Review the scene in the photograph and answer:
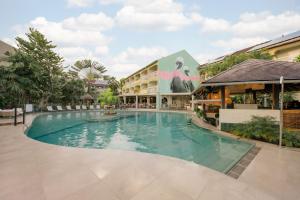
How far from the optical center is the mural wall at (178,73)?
30903 millimetres

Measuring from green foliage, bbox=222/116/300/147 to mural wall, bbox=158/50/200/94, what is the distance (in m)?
23.1

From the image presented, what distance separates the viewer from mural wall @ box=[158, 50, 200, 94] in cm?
3090

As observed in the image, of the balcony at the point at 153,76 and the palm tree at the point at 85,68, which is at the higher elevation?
the palm tree at the point at 85,68

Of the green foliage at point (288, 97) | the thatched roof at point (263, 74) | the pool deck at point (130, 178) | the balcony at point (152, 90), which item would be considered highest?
the balcony at point (152, 90)

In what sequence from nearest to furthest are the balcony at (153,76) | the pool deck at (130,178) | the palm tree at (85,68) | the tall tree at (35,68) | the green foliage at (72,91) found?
the pool deck at (130,178), the tall tree at (35,68), the green foliage at (72,91), the balcony at (153,76), the palm tree at (85,68)

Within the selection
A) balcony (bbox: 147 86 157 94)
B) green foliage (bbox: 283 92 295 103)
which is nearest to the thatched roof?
green foliage (bbox: 283 92 295 103)

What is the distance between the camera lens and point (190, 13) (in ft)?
58.2

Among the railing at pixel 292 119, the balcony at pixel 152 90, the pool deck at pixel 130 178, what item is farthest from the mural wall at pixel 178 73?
the pool deck at pixel 130 178

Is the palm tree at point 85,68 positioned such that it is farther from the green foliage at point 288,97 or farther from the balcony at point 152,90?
the green foliage at point 288,97

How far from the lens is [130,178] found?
3.39 meters

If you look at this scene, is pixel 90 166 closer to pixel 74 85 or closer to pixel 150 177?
pixel 150 177

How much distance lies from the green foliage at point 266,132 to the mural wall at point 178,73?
23150 mm

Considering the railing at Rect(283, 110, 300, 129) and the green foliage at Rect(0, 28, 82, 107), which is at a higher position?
the green foliage at Rect(0, 28, 82, 107)

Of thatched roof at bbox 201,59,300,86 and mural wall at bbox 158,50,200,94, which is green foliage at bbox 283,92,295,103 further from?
mural wall at bbox 158,50,200,94
